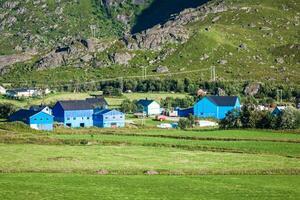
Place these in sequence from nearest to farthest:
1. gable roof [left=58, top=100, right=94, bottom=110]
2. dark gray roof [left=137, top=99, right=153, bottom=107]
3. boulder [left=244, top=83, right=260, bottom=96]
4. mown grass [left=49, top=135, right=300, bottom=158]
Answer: mown grass [left=49, top=135, right=300, bottom=158]
gable roof [left=58, top=100, right=94, bottom=110]
dark gray roof [left=137, top=99, right=153, bottom=107]
boulder [left=244, top=83, right=260, bottom=96]

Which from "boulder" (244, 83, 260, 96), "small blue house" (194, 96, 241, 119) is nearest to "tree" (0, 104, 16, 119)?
"small blue house" (194, 96, 241, 119)

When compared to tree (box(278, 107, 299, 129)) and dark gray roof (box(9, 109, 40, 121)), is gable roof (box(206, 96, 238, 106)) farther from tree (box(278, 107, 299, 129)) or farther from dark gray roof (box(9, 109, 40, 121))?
tree (box(278, 107, 299, 129))

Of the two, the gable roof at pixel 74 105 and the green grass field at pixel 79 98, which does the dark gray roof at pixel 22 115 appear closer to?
the gable roof at pixel 74 105

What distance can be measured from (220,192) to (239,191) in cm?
162

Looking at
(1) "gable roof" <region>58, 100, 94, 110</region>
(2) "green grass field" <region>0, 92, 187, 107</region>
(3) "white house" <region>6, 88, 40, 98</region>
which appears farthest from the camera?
(3) "white house" <region>6, 88, 40, 98</region>

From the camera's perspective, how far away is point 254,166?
6294 cm

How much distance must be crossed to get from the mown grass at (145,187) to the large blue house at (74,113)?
80.5 metres

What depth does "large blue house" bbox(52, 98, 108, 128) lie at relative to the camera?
137 m

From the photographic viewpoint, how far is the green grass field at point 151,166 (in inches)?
1932

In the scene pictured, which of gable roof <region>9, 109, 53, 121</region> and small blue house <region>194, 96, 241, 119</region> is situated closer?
gable roof <region>9, 109, 53, 121</region>

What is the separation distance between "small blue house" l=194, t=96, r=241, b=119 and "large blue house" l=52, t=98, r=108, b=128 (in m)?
27.1

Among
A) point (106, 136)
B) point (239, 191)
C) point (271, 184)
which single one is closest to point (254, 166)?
point (271, 184)

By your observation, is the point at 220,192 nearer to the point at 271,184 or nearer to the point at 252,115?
the point at 271,184

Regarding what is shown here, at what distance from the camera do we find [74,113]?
452 ft
